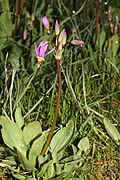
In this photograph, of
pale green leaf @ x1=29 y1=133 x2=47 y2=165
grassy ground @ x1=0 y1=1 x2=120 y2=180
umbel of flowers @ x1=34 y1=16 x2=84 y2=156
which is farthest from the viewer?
grassy ground @ x1=0 y1=1 x2=120 y2=180

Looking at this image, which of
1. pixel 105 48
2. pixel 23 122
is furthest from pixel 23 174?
pixel 105 48

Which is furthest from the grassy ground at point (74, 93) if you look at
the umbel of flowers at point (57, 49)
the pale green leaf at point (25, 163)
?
the umbel of flowers at point (57, 49)

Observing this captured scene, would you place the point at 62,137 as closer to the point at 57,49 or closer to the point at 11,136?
the point at 11,136

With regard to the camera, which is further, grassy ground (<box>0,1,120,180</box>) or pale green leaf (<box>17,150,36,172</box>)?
grassy ground (<box>0,1,120,180</box>)

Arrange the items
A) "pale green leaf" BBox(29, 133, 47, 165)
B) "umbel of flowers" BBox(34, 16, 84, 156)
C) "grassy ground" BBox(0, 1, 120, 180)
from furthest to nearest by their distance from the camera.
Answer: "grassy ground" BBox(0, 1, 120, 180) → "pale green leaf" BBox(29, 133, 47, 165) → "umbel of flowers" BBox(34, 16, 84, 156)

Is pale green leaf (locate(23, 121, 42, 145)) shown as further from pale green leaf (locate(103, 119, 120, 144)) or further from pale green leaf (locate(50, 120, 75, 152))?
pale green leaf (locate(103, 119, 120, 144))

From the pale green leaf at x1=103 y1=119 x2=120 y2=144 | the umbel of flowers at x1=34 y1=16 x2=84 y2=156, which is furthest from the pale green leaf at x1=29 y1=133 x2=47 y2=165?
the pale green leaf at x1=103 y1=119 x2=120 y2=144

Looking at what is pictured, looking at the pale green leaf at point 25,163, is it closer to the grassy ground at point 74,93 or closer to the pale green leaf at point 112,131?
the grassy ground at point 74,93

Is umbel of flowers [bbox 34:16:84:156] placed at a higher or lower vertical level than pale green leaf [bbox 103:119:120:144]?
higher

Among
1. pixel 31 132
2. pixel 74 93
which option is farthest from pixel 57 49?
pixel 74 93
